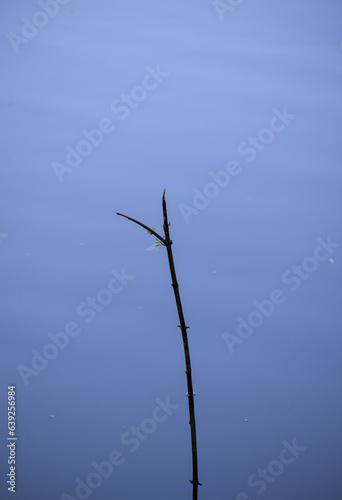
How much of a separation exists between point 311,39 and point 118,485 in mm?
1450

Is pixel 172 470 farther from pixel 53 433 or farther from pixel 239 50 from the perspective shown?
pixel 239 50

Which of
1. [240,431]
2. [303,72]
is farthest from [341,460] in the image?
[303,72]

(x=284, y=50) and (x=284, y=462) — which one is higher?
(x=284, y=50)

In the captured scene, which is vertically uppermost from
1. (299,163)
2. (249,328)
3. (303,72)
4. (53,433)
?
(303,72)

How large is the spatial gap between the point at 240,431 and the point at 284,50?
114 cm

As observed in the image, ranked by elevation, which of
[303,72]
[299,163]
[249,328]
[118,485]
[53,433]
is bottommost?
[118,485]

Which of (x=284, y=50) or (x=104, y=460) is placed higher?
(x=284, y=50)

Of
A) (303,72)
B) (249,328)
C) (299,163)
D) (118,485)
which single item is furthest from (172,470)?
(303,72)

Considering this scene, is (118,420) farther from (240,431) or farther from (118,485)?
(240,431)

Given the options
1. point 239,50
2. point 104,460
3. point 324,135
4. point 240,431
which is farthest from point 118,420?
point 239,50

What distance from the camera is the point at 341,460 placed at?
119 centimetres

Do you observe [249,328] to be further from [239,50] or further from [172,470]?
[239,50]

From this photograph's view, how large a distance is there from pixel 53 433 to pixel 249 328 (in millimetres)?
673

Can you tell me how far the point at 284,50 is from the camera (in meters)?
1.18
